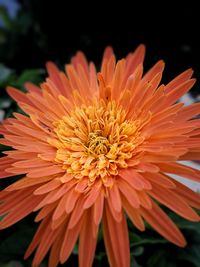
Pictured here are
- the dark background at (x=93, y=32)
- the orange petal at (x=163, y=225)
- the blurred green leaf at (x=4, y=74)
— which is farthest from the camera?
the dark background at (x=93, y=32)

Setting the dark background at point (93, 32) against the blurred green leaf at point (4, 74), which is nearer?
the blurred green leaf at point (4, 74)

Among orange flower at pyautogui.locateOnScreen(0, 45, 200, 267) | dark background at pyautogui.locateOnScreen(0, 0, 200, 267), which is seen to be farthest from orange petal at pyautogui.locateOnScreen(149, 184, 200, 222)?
dark background at pyautogui.locateOnScreen(0, 0, 200, 267)

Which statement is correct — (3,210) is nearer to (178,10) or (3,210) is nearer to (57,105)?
(57,105)

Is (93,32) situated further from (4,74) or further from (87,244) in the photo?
(87,244)

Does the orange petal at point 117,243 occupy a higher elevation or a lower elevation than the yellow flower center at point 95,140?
lower

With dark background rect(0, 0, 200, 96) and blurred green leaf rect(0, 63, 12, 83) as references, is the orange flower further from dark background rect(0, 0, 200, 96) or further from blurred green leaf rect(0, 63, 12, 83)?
dark background rect(0, 0, 200, 96)

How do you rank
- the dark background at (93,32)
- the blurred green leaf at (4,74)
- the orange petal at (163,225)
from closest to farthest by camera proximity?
the orange petal at (163,225) → the blurred green leaf at (4,74) → the dark background at (93,32)

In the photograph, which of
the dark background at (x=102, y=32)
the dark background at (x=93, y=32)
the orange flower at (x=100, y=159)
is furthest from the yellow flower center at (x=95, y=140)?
the dark background at (x=102, y=32)

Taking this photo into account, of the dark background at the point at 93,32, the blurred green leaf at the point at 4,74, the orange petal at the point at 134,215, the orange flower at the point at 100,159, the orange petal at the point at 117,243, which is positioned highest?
the dark background at the point at 93,32

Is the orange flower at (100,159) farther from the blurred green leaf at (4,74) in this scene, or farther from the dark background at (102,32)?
the dark background at (102,32)

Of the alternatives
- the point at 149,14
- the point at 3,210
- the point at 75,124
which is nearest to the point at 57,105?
the point at 75,124
